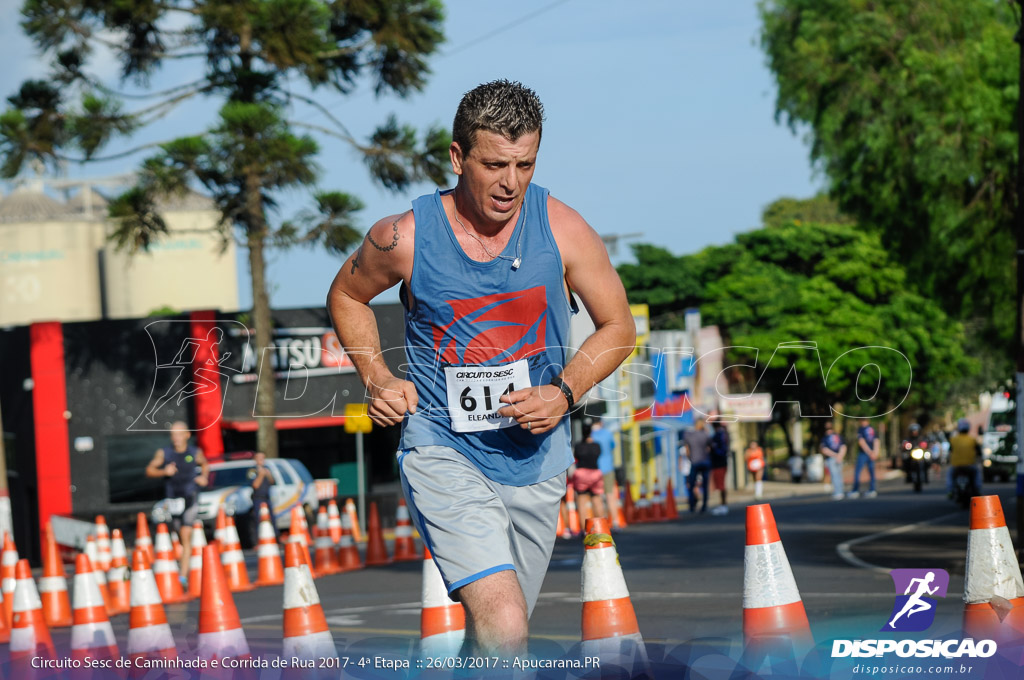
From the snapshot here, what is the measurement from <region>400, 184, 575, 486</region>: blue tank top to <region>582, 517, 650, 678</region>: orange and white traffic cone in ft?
2.45

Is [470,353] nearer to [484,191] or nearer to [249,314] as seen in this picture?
[484,191]

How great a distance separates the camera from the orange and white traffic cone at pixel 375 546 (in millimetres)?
15820

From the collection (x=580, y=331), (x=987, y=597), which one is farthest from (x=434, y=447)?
(x=580, y=331)

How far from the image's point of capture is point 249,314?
86.8 ft

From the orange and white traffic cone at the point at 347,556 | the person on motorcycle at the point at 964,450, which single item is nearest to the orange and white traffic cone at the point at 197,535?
the orange and white traffic cone at the point at 347,556

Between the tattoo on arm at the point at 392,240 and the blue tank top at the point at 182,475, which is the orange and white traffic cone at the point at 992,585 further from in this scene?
the blue tank top at the point at 182,475

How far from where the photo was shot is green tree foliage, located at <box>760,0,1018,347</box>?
20453 millimetres

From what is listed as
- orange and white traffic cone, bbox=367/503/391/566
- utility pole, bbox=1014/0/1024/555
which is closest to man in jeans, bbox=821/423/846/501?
orange and white traffic cone, bbox=367/503/391/566

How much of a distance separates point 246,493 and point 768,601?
19475mm

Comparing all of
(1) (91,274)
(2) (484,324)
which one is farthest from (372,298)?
(1) (91,274)

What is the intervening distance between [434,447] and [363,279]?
1.99 feet

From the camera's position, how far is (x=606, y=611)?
4781 millimetres

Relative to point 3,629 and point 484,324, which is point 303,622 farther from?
point 3,629

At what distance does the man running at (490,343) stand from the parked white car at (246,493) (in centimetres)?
1852
